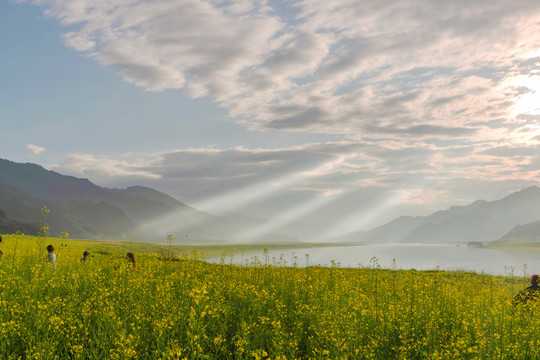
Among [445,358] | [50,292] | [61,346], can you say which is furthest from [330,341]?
[50,292]

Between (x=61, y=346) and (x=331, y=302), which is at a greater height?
(x=331, y=302)

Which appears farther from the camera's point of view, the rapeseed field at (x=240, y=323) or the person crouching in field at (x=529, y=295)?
the person crouching in field at (x=529, y=295)

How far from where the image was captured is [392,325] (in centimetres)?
885

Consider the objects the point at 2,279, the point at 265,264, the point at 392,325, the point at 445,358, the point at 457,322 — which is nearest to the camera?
the point at 445,358

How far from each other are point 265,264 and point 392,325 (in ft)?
29.9

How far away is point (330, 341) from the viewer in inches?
283

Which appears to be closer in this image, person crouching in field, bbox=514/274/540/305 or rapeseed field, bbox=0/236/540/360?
rapeseed field, bbox=0/236/540/360

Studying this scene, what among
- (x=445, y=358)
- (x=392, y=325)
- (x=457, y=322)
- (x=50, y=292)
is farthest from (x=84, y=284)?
(x=457, y=322)

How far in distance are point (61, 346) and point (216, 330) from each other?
3.40 meters

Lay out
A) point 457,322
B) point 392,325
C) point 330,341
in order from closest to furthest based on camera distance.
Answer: point 330,341
point 392,325
point 457,322

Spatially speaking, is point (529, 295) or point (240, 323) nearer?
point (240, 323)

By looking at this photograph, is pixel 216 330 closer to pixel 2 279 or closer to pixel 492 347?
pixel 492 347

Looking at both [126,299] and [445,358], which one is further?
[126,299]

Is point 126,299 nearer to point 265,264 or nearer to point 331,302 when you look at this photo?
point 331,302
